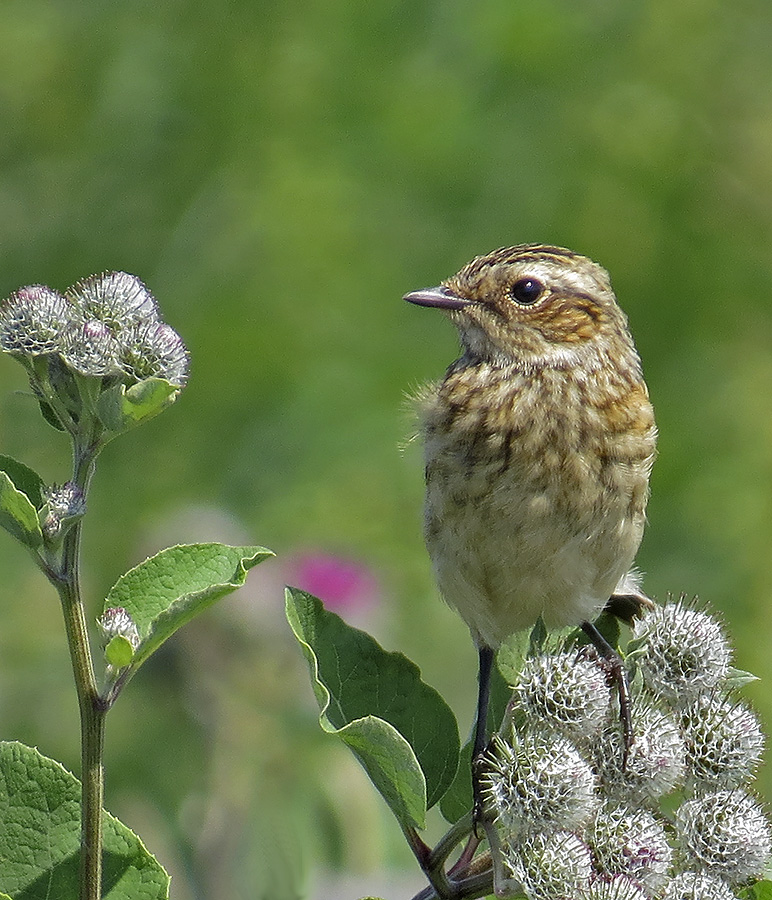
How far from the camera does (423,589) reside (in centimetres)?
649

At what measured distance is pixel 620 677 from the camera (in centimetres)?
290

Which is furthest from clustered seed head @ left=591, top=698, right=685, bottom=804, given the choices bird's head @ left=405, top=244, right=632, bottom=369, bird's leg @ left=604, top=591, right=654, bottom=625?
bird's head @ left=405, top=244, right=632, bottom=369

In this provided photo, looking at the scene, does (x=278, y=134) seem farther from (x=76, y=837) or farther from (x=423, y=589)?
(x=76, y=837)

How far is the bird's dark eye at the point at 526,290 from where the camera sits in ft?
13.2

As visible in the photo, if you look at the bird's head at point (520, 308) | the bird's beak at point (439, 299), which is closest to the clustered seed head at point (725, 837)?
the bird's head at point (520, 308)

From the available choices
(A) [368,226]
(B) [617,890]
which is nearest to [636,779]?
(B) [617,890]

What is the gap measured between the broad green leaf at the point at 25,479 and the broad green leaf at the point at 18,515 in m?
0.14

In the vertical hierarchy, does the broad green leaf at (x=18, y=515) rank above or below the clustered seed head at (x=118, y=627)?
above

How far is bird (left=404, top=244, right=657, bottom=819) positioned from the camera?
3.53 m

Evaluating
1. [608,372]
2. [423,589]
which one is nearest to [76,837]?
[608,372]

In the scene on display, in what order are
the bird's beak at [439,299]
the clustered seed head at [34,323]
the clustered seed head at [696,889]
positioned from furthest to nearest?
the bird's beak at [439,299] < the clustered seed head at [696,889] < the clustered seed head at [34,323]

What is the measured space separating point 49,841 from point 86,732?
17.6 inches

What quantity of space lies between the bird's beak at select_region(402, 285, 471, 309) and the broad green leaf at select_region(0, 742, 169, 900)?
192cm

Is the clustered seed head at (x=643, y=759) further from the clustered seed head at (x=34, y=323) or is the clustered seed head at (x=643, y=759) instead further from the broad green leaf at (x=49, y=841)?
the clustered seed head at (x=34, y=323)
